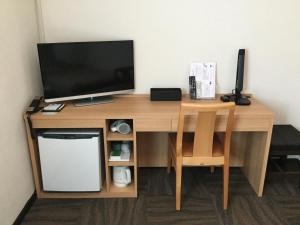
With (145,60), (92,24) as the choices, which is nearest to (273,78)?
(145,60)

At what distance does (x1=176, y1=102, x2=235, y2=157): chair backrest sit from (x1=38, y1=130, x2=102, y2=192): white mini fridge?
67 centimetres

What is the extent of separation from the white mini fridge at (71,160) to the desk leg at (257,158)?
131cm

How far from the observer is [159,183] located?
2.56 m

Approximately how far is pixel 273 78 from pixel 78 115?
1753mm

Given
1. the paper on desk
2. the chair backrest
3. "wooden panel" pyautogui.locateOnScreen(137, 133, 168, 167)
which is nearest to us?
the chair backrest

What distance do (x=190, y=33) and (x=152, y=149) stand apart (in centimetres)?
114

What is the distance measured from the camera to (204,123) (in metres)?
1.95

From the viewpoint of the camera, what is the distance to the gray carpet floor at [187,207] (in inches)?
83.0

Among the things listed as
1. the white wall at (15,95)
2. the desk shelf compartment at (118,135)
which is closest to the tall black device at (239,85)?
the desk shelf compartment at (118,135)

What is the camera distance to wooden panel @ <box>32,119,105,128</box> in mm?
2107

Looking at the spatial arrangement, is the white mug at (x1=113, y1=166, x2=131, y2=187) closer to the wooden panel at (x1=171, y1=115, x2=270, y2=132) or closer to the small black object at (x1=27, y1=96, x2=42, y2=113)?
the wooden panel at (x1=171, y1=115, x2=270, y2=132)

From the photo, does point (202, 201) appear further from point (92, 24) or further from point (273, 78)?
point (92, 24)

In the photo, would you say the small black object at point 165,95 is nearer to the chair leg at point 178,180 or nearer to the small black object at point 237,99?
the small black object at point 237,99

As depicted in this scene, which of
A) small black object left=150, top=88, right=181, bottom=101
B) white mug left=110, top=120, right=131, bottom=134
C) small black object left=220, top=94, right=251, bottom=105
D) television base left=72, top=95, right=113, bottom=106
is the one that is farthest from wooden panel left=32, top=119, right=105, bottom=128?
small black object left=220, top=94, right=251, bottom=105
